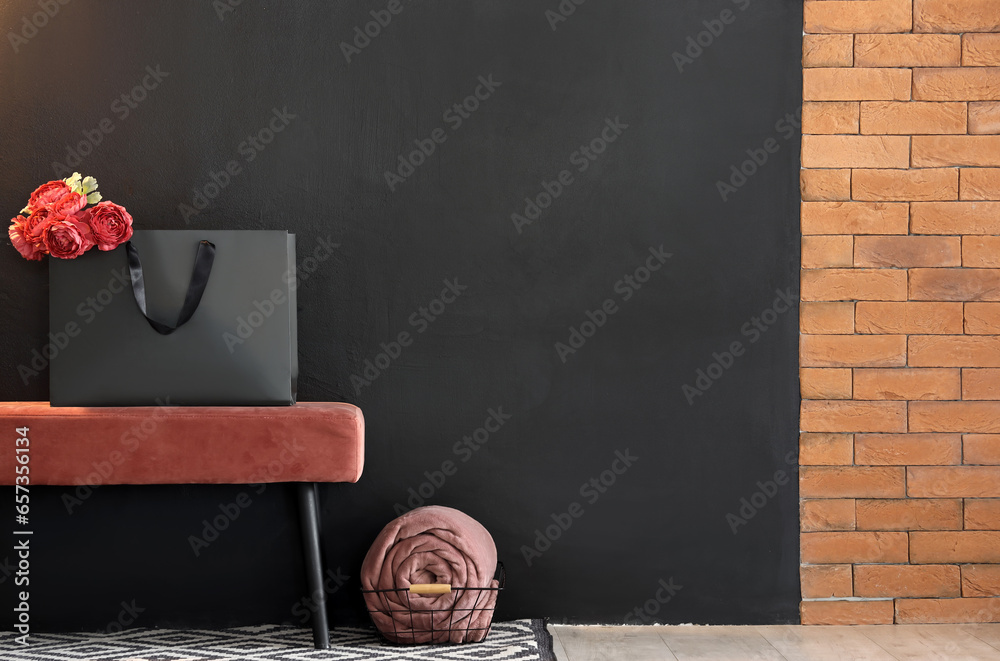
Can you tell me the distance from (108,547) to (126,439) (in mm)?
536

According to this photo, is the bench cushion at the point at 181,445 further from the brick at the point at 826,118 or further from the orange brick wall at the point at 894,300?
the brick at the point at 826,118

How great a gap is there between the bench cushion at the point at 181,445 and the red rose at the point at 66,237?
375mm

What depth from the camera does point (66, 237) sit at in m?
1.86

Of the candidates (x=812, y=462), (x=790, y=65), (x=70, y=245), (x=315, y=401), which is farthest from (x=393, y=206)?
(x=812, y=462)

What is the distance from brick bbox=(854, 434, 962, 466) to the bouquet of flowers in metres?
2.04

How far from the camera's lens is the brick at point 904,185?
226cm

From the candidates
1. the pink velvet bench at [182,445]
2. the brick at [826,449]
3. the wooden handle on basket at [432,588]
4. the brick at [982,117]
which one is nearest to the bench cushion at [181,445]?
the pink velvet bench at [182,445]

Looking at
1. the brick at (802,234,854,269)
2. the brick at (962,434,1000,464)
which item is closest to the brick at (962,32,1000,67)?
the brick at (802,234,854,269)

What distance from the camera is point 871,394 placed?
2.26m

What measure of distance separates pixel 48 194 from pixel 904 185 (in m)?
2.29

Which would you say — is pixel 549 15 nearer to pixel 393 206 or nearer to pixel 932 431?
pixel 393 206

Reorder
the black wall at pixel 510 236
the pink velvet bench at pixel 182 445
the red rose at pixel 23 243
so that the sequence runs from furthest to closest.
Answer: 1. the black wall at pixel 510 236
2. the red rose at pixel 23 243
3. the pink velvet bench at pixel 182 445

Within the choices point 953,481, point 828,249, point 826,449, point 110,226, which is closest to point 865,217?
point 828,249

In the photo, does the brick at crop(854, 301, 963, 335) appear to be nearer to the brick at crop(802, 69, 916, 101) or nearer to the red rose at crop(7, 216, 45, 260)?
the brick at crop(802, 69, 916, 101)
